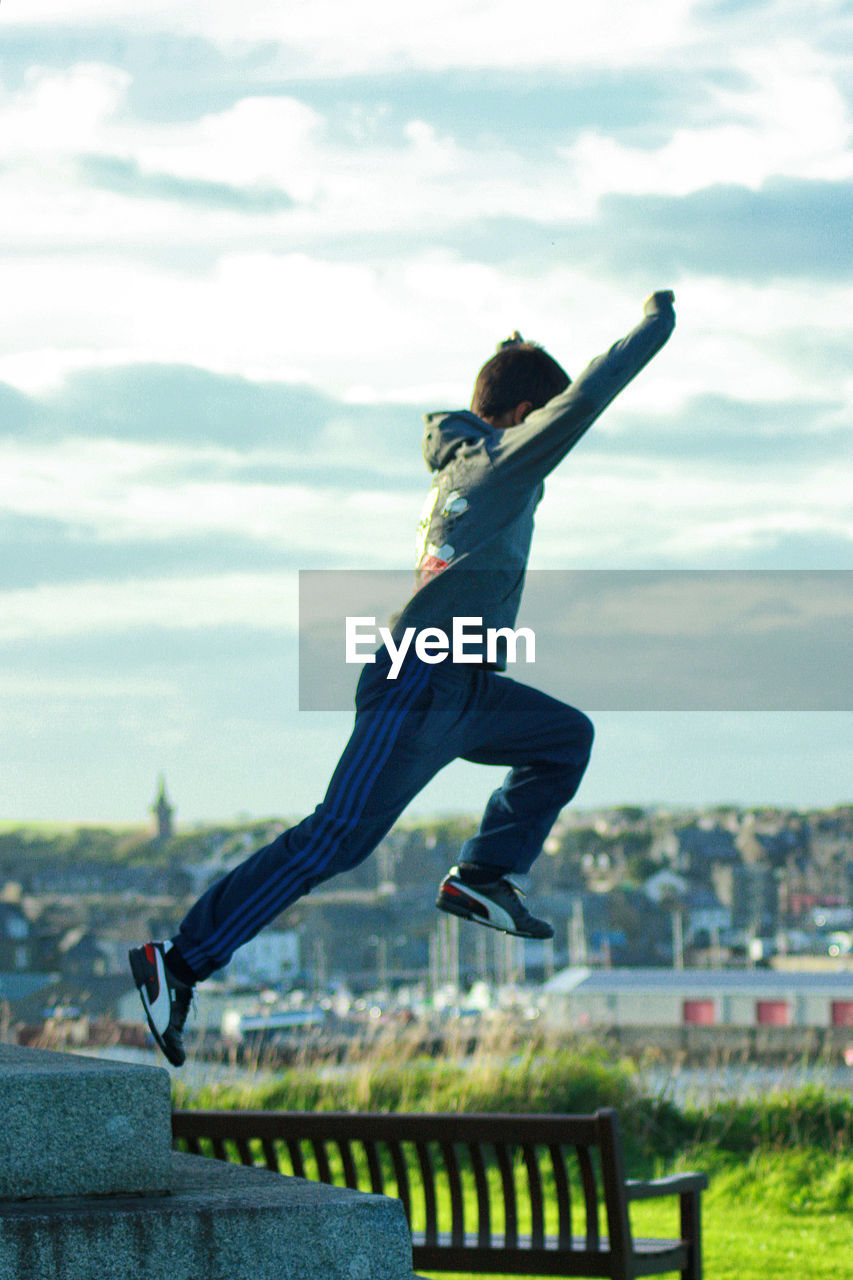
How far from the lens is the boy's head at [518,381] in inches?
184

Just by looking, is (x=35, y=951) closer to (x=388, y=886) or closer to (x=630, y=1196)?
(x=388, y=886)

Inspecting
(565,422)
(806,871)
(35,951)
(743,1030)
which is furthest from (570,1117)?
(806,871)

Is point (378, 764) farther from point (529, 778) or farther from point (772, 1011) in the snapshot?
point (772, 1011)

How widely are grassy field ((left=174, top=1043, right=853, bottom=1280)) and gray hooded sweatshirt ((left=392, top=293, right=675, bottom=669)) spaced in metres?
6.60

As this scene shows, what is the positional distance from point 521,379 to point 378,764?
47.3 inches

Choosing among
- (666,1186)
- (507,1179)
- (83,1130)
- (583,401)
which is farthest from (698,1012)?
(83,1130)

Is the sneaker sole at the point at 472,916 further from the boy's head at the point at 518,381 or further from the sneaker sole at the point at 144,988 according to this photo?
the boy's head at the point at 518,381

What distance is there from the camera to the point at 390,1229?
12.1 feet

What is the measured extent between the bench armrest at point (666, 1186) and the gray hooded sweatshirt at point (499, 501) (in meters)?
2.29

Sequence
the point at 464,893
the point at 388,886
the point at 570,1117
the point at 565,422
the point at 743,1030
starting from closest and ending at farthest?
the point at 565,422 < the point at 464,893 < the point at 570,1117 < the point at 743,1030 < the point at 388,886

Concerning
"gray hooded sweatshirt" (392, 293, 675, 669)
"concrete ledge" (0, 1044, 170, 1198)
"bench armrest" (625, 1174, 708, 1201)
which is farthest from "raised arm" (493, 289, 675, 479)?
"bench armrest" (625, 1174, 708, 1201)

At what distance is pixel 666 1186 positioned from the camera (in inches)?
235

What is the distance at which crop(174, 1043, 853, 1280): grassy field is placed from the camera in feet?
33.7

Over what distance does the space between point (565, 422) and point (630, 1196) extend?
285cm
